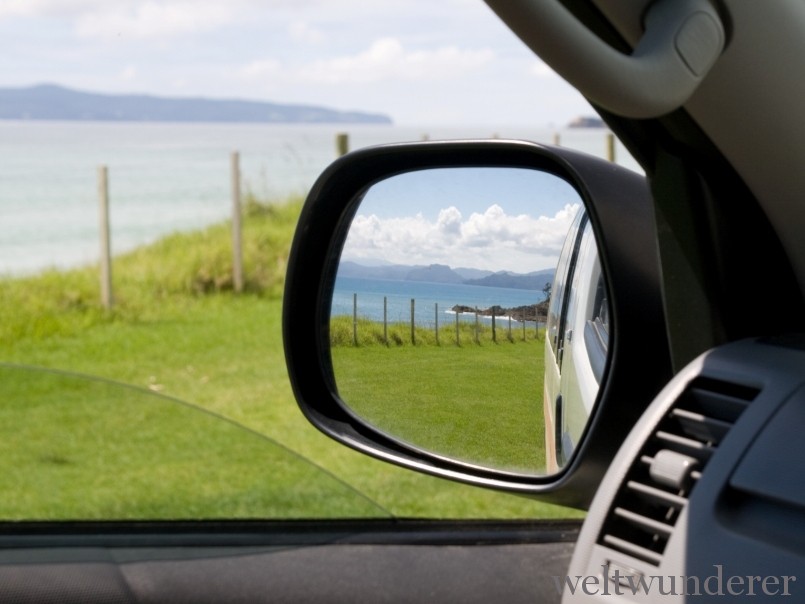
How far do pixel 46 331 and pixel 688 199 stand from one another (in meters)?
9.44

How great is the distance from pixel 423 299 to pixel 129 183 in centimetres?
1636

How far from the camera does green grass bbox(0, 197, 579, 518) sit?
12.2 ft

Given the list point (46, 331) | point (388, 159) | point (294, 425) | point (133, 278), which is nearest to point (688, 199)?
point (388, 159)

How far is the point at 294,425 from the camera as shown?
6719 millimetres

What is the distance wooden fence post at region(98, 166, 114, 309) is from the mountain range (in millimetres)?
8646

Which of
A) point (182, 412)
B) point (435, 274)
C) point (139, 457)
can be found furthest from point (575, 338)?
point (139, 457)

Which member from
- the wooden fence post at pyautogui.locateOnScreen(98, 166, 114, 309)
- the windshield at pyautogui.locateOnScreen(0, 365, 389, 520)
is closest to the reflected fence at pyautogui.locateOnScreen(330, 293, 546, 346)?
the windshield at pyautogui.locateOnScreen(0, 365, 389, 520)

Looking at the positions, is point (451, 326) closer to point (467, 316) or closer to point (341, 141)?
point (467, 316)

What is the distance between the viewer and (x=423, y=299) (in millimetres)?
1230

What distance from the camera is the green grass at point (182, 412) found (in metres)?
3.72

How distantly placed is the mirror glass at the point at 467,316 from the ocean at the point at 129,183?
25.5 ft

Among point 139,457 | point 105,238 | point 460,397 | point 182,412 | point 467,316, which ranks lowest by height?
point 139,457

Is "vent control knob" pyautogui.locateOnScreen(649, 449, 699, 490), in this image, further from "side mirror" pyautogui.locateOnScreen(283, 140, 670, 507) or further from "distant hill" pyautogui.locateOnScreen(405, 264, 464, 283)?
"distant hill" pyautogui.locateOnScreen(405, 264, 464, 283)

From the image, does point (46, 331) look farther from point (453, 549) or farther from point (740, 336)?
point (740, 336)
